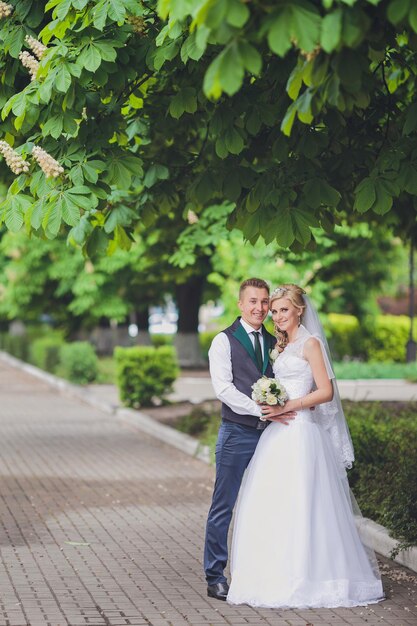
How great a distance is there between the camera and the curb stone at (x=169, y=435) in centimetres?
934

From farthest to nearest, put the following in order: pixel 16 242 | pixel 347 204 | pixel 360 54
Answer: pixel 16 242 → pixel 347 204 → pixel 360 54

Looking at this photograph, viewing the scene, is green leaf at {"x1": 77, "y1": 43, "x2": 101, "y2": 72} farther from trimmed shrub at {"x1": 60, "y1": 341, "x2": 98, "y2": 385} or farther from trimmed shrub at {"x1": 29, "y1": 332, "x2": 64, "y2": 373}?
trimmed shrub at {"x1": 29, "y1": 332, "x2": 64, "y2": 373}

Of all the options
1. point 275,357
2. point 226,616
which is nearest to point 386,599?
point 226,616

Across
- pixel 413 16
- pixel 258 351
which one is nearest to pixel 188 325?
pixel 258 351

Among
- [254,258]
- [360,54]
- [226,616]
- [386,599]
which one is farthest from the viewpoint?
[254,258]

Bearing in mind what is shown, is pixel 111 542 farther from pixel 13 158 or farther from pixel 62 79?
pixel 62 79

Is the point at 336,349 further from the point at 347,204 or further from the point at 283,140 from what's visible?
the point at 283,140

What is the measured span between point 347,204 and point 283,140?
3167mm

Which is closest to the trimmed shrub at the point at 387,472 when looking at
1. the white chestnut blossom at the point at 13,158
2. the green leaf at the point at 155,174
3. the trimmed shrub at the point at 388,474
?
the trimmed shrub at the point at 388,474

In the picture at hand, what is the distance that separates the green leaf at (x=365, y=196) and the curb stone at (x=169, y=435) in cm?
270

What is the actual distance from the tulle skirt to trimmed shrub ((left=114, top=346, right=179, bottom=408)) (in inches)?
599

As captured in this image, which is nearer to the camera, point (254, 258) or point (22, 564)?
point (22, 564)

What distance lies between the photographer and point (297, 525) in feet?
24.9

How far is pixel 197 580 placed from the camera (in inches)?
335
